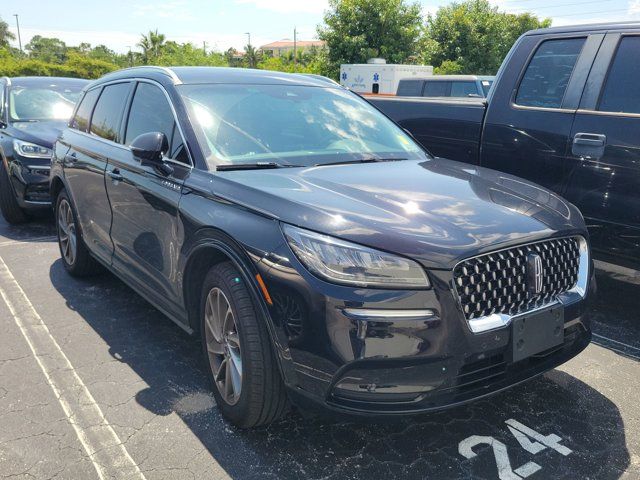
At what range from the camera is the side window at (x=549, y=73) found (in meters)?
4.18

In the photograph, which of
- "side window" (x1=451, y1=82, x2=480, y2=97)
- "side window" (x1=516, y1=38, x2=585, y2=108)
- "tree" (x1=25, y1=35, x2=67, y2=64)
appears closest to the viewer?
"side window" (x1=516, y1=38, x2=585, y2=108)

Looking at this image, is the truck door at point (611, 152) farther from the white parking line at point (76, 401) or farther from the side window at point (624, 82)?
the white parking line at point (76, 401)

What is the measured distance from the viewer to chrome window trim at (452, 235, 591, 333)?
2.25 m

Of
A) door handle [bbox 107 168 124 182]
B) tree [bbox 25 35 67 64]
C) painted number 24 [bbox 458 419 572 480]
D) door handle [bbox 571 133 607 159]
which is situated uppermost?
tree [bbox 25 35 67 64]

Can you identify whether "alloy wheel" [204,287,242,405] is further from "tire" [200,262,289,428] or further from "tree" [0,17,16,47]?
"tree" [0,17,16,47]

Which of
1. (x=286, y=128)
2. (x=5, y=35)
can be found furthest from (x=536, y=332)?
(x=5, y=35)

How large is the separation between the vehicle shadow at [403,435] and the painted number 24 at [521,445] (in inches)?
1.1

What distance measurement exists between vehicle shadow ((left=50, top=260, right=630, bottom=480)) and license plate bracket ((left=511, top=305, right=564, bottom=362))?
52cm

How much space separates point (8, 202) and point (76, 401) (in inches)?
186

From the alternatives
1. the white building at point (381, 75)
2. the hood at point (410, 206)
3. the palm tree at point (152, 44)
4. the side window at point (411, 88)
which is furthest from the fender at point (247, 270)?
the palm tree at point (152, 44)

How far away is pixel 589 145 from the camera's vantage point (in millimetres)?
3850

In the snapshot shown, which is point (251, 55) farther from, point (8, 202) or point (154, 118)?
point (154, 118)

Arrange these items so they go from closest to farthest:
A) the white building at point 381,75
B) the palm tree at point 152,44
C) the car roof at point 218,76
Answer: the car roof at point 218,76, the white building at point 381,75, the palm tree at point 152,44

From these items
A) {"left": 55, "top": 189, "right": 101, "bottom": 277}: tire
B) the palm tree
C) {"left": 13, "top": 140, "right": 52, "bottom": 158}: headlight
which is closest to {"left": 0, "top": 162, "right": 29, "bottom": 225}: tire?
{"left": 13, "top": 140, "right": 52, "bottom": 158}: headlight
